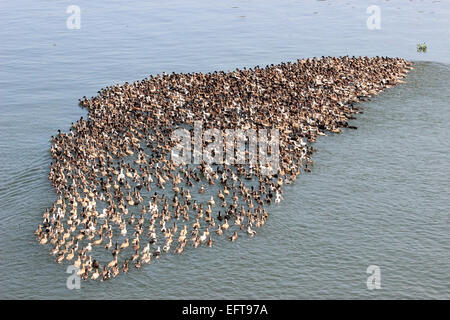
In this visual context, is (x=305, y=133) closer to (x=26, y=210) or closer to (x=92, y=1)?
(x=26, y=210)

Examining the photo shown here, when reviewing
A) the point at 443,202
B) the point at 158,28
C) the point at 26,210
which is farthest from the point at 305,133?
the point at 158,28
